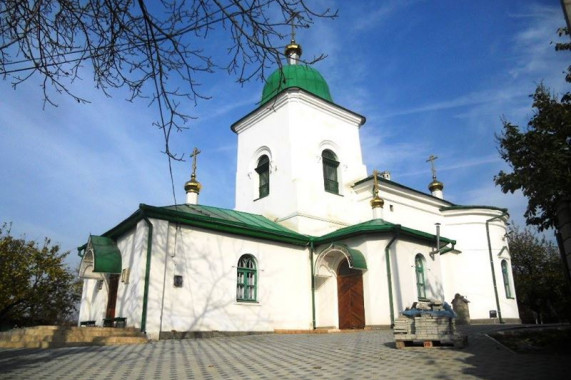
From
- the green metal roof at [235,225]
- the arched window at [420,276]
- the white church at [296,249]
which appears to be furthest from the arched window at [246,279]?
the arched window at [420,276]

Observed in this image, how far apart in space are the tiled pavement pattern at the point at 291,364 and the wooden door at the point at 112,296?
538 centimetres

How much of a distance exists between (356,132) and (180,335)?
42.1 feet

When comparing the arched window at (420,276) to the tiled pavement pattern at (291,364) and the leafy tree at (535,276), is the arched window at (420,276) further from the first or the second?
the leafy tree at (535,276)

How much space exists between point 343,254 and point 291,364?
9230 millimetres

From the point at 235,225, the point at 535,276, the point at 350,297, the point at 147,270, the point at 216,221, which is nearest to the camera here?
the point at 147,270

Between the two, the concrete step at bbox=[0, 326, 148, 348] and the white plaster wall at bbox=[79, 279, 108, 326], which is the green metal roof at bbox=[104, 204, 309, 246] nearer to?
the white plaster wall at bbox=[79, 279, 108, 326]

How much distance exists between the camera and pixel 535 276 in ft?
101

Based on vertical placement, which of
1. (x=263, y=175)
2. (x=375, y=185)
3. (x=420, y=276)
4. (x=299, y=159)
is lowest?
(x=420, y=276)

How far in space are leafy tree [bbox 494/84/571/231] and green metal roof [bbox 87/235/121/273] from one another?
11884mm

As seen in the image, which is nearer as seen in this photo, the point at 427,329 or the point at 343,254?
the point at 427,329

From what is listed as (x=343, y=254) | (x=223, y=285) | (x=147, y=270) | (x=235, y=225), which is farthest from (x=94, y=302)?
(x=343, y=254)

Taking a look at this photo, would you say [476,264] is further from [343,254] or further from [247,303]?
[247,303]

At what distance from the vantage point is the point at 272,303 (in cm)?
1473

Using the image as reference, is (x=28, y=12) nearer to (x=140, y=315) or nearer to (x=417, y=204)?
(x=140, y=315)
